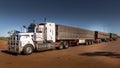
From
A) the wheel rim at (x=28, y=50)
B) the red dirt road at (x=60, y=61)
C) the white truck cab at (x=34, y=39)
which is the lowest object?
the red dirt road at (x=60, y=61)

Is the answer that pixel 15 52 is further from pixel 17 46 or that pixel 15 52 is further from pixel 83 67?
pixel 83 67

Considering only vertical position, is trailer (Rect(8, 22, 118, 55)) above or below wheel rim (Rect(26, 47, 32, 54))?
above

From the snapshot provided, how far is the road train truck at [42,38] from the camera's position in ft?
42.5

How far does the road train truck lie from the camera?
12.9 m

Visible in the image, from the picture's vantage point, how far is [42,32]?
50.3ft

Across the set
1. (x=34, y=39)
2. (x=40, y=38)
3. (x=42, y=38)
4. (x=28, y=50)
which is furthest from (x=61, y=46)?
(x=28, y=50)

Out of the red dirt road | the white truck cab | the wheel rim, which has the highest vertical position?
the white truck cab

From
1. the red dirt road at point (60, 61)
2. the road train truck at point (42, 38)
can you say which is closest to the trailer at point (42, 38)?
the road train truck at point (42, 38)

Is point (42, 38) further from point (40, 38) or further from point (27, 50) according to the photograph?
point (27, 50)

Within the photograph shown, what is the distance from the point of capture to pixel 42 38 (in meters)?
15.2

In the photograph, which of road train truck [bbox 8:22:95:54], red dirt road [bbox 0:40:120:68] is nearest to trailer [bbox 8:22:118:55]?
road train truck [bbox 8:22:95:54]

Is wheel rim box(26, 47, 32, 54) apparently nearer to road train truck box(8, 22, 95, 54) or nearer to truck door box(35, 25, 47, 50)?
road train truck box(8, 22, 95, 54)

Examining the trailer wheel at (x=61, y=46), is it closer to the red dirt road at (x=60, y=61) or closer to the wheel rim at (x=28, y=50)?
the wheel rim at (x=28, y=50)

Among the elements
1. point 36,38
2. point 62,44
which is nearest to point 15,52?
point 36,38
